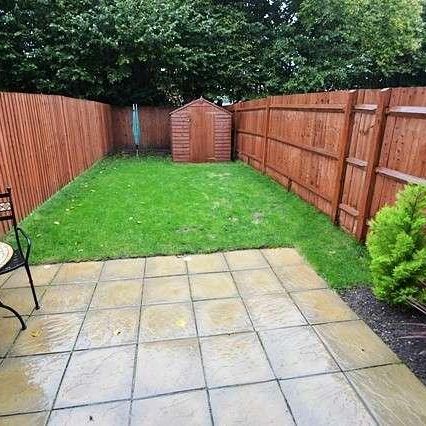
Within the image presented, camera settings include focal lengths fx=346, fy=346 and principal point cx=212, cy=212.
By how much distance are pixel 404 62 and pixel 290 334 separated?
18.6 meters

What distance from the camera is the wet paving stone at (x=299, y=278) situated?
129 inches

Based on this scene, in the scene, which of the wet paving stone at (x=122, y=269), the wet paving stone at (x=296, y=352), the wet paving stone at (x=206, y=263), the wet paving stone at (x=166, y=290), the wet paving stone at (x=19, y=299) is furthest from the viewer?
the wet paving stone at (x=206, y=263)

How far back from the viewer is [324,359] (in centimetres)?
232

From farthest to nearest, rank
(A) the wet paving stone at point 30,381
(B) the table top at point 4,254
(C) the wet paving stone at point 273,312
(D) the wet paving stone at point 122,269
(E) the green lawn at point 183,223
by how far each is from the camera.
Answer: (E) the green lawn at point 183,223, (D) the wet paving stone at point 122,269, (C) the wet paving stone at point 273,312, (B) the table top at point 4,254, (A) the wet paving stone at point 30,381

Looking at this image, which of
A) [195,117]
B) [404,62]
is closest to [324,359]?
[195,117]

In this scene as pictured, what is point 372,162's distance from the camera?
3.78 m

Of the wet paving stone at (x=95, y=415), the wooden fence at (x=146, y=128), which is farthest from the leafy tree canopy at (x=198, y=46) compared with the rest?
the wet paving stone at (x=95, y=415)

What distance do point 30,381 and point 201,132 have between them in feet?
30.7

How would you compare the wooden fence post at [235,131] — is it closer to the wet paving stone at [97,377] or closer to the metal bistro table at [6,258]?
the metal bistro table at [6,258]

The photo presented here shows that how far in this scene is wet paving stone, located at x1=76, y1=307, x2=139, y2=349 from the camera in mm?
2494

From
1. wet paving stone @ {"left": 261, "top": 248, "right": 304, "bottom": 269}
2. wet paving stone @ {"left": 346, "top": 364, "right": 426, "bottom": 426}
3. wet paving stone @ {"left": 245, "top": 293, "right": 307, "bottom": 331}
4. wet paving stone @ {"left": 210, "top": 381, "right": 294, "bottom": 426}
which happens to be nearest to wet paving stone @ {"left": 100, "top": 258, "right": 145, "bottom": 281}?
wet paving stone @ {"left": 245, "top": 293, "right": 307, "bottom": 331}

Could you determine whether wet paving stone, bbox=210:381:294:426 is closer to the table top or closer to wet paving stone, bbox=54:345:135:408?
wet paving stone, bbox=54:345:135:408

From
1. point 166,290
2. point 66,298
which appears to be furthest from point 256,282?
point 66,298

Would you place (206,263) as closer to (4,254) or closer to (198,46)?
(4,254)
